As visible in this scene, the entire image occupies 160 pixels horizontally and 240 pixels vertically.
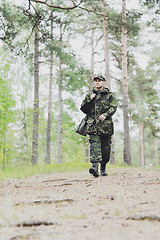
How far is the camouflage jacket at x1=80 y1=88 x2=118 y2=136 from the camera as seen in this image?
583 cm

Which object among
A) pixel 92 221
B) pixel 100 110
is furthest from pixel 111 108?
pixel 92 221

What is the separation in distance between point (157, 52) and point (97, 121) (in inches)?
771

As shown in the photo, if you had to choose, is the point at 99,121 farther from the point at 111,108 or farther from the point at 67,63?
the point at 67,63

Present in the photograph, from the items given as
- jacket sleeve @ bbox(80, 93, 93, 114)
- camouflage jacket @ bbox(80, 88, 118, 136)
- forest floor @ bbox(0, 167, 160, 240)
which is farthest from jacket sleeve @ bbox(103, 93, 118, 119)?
forest floor @ bbox(0, 167, 160, 240)

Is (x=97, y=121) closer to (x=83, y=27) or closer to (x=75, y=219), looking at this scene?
(x=75, y=219)

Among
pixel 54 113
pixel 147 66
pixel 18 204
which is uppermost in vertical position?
pixel 147 66

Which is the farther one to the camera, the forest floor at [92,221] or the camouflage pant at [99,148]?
the camouflage pant at [99,148]

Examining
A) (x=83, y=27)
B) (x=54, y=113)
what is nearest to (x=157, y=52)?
(x=83, y=27)

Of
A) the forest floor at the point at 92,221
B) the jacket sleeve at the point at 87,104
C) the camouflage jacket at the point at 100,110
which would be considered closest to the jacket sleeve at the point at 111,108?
the camouflage jacket at the point at 100,110

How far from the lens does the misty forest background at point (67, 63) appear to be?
9984mm

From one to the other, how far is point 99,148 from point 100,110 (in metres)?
0.88

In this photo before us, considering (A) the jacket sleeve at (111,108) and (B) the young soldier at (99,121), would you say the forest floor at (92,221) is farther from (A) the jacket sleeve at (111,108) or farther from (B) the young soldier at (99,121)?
(A) the jacket sleeve at (111,108)

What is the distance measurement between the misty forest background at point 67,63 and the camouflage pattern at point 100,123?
1947 millimetres

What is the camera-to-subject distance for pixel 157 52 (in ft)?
76.3
